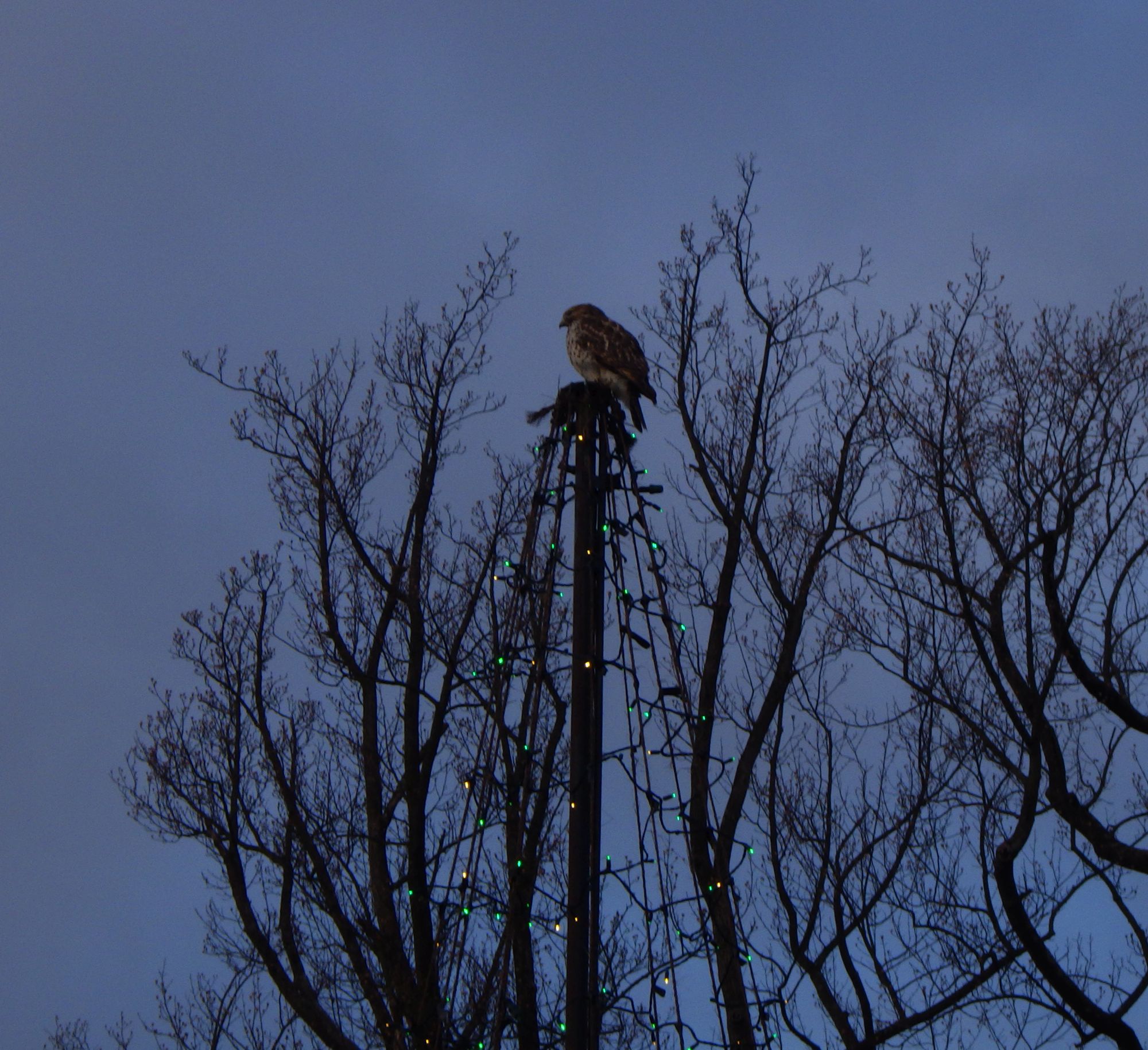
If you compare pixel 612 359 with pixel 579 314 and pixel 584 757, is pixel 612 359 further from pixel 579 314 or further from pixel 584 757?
pixel 584 757

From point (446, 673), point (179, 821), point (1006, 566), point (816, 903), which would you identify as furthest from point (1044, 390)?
point (179, 821)

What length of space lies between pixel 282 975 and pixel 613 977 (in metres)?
2.29

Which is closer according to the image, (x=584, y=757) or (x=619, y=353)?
(x=584, y=757)

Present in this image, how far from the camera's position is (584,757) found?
3555 mm

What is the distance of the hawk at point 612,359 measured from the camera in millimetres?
6117

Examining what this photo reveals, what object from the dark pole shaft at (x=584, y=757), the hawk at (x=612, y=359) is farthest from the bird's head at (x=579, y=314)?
the dark pole shaft at (x=584, y=757)

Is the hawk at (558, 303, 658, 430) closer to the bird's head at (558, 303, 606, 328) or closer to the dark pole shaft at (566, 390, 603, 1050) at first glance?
the bird's head at (558, 303, 606, 328)

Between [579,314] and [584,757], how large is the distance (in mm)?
3756

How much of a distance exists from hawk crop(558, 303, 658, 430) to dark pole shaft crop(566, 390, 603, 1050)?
6.69 feet

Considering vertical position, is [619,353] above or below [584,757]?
above

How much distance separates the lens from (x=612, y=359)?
20.3 ft

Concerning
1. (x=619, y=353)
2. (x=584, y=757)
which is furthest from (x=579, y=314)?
(x=584, y=757)

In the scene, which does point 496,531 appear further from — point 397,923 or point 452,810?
point 397,923

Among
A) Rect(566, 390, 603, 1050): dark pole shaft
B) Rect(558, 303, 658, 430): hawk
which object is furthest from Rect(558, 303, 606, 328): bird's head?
Rect(566, 390, 603, 1050): dark pole shaft
